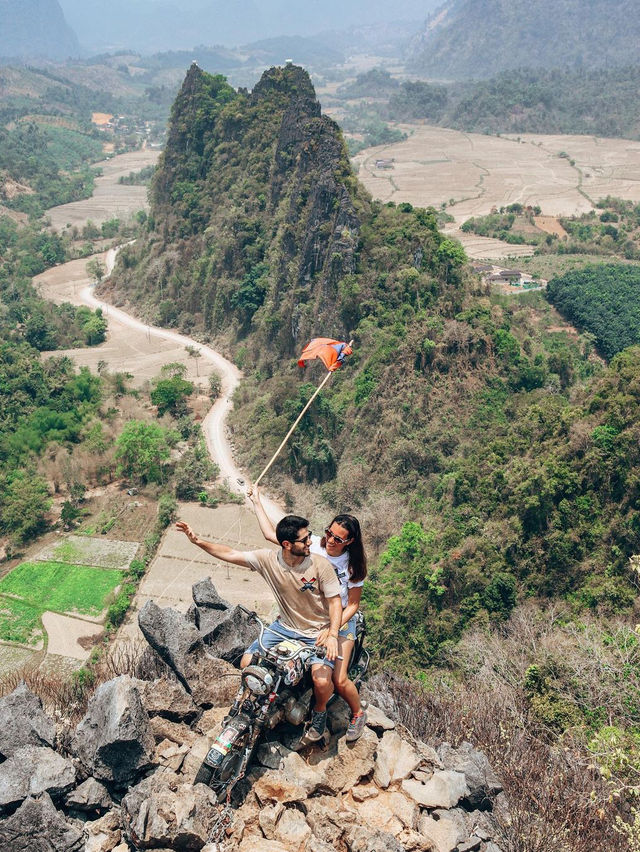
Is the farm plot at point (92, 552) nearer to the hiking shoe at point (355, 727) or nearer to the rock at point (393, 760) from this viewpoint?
the rock at point (393, 760)

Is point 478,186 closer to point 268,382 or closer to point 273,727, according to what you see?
point 268,382

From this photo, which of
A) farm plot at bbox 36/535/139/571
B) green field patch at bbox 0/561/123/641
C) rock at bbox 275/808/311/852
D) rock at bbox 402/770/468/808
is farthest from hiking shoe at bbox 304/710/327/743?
farm plot at bbox 36/535/139/571

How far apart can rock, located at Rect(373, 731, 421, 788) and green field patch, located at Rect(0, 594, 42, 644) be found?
23184 mm

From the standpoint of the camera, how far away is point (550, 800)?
1089 cm

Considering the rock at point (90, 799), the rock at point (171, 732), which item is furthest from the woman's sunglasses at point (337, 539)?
the rock at point (90, 799)

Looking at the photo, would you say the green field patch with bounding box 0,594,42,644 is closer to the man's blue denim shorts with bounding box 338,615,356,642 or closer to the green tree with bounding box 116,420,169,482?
the green tree with bounding box 116,420,169,482

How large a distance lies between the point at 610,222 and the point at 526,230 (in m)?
11.3

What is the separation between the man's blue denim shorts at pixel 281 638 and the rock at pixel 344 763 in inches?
63.1

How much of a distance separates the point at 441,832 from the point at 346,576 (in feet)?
11.5

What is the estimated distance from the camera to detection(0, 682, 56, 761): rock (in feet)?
34.1

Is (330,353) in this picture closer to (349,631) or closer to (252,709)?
(349,631)

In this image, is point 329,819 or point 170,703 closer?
point 329,819

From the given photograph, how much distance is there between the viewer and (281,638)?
31.8 feet

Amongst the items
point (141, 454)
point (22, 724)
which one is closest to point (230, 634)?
point (22, 724)
